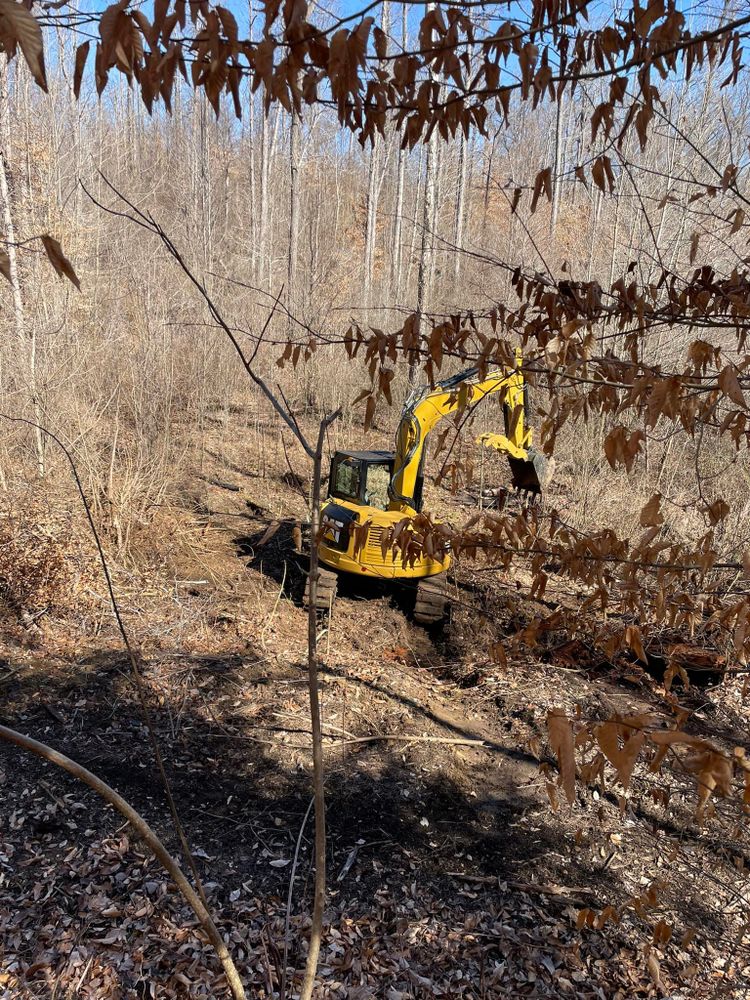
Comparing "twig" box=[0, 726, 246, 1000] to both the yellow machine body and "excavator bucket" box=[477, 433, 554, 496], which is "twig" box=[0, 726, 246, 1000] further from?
"excavator bucket" box=[477, 433, 554, 496]

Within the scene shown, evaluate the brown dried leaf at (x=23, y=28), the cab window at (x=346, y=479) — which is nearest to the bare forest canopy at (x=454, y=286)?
the brown dried leaf at (x=23, y=28)

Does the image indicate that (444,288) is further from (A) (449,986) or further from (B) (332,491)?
(A) (449,986)

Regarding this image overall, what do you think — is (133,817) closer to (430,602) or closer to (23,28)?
(23,28)

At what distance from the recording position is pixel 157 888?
377cm

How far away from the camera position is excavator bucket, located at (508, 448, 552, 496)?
7867 millimetres

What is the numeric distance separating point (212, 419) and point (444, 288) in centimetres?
801

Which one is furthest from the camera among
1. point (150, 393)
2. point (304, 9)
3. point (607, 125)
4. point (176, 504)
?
point (150, 393)

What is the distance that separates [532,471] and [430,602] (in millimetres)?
2009

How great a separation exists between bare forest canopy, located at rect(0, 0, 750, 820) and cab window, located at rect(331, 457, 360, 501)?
4.32 ft

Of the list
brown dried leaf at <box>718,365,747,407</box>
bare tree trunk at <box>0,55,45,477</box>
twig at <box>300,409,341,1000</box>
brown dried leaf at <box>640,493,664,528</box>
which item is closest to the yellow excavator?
bare tree trunk at <box>0,55,45,477</box>

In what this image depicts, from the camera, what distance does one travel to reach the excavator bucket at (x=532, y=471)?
7867 millimetres

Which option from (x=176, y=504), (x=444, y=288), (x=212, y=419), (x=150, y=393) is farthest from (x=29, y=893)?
(x=444, y=288)

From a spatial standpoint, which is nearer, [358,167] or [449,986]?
[449,986]

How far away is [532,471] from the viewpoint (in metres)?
7.93
